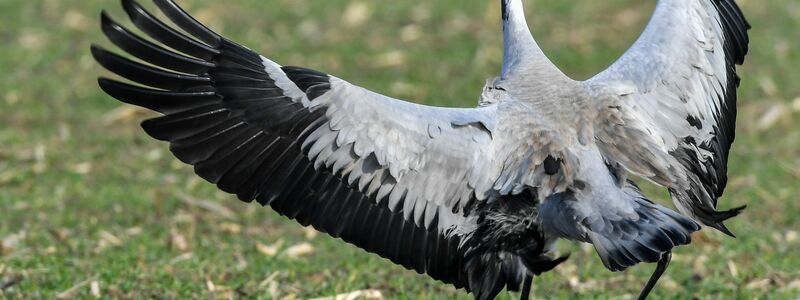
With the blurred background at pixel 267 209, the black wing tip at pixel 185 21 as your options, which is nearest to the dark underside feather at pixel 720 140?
the blurred background at pixel 267 209

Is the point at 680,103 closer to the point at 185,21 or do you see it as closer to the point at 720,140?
the point at 720,140

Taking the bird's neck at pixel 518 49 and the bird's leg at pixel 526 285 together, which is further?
the bird's neck at pixel 518 49

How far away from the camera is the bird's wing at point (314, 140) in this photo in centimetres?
561

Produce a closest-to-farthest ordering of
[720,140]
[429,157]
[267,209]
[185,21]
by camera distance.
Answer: [185,21]
[429,157]
[720,140]
[267,209]

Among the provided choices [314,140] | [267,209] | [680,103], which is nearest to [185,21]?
[314,140]

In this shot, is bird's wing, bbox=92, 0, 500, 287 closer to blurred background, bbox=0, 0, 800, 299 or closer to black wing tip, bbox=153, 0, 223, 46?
black wing tip, bbox=153, 0, 223, 46

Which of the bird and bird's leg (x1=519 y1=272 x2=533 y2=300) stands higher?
the bird

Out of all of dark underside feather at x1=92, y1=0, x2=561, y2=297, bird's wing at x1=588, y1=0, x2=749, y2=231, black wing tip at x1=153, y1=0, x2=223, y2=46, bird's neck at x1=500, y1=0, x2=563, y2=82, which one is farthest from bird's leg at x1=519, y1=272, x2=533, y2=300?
black wing tip at x1=153, y1=0, x2=223, y2=46

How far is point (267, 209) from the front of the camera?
9.29 meters

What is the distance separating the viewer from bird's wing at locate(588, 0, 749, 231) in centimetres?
598

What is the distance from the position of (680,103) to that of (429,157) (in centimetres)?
142

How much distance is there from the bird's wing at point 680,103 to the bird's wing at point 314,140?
73 cm

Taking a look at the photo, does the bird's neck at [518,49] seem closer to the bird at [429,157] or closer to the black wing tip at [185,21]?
the bird at [429,157]

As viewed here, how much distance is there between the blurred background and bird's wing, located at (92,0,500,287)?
1028 millimetres
